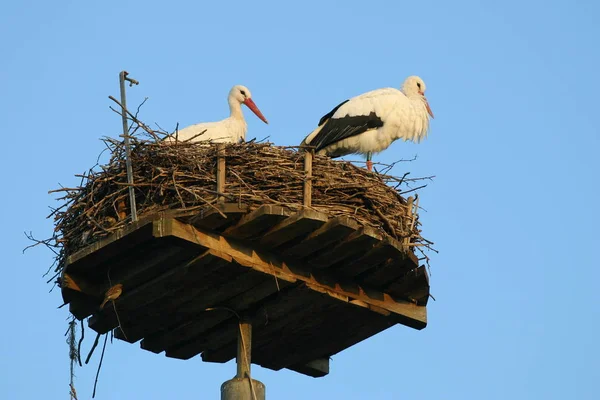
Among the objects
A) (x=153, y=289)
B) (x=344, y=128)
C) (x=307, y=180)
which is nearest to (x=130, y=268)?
(x=153, y=289)

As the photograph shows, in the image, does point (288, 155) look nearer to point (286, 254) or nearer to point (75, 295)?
point (286, 254)

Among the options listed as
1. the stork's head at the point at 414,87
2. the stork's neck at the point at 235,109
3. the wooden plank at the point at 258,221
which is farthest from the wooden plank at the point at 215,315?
the stork's head at the point at 414,87

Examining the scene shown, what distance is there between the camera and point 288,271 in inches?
430

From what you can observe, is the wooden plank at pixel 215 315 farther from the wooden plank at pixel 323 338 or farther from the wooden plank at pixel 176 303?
the wooden plank at pixel 323 338

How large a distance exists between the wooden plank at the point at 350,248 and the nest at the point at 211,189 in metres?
0.24

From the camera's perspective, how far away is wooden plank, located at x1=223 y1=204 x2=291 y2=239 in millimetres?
10367

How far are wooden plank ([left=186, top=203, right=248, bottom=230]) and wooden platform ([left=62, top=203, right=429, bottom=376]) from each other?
0.01 meters

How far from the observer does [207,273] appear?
35.2ft

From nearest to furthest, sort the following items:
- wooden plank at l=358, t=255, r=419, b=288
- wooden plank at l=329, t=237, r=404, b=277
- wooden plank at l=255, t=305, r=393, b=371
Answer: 1. wooden plank at l=329, t=237, r=404, b=277
2. wooden plank at l=358, t=255, r=419, b=288
3. wooden plank at l=255, t=305, r=393, b=371

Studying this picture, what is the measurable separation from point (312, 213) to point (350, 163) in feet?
5.02

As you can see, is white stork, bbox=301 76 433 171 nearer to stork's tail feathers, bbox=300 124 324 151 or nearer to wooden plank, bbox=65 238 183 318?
stork's tail feathers, bbox=300 124 324 151

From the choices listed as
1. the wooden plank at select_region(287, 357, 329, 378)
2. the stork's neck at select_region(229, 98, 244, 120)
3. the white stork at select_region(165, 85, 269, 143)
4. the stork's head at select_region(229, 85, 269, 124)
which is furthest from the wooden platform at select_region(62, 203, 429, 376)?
the stork's head at select_region(229, 85, 269, 124)

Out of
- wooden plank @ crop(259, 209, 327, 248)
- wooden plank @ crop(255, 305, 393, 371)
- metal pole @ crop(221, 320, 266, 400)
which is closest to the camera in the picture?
wooden plank @ crop(259, 209, 327, 248)

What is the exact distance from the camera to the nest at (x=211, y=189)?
10852 millimetres
